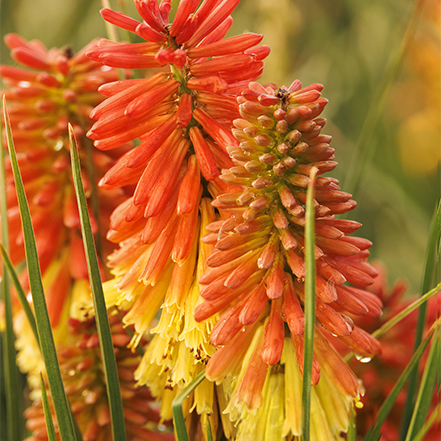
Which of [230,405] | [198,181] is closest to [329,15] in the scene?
[198,181]

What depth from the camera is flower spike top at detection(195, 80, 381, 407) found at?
1.64 feet

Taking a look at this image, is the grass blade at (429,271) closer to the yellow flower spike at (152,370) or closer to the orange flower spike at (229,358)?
the orange flower spike at (229,358)

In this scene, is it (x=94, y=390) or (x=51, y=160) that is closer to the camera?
(x=94, y=390)

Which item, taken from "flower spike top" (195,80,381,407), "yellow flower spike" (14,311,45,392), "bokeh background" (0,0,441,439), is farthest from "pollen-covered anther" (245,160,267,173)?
"bokeh background" (0,0,441,439)

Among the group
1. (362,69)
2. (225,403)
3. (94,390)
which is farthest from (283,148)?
(362,69)

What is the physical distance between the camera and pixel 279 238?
0.54m

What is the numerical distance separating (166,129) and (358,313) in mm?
315

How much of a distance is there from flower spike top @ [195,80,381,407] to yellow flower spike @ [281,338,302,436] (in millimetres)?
35

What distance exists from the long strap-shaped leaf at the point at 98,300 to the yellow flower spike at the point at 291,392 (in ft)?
0.63

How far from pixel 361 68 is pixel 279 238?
1628 mm

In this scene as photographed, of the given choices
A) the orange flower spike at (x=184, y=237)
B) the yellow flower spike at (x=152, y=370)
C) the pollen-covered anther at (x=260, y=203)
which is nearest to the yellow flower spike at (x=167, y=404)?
the yellow flower spike at (x=152, y=370)

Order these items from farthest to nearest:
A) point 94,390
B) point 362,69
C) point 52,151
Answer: point 362,69, point 52,151, point 94,390

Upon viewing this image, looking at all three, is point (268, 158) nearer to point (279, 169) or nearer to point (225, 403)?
point (279, 169)

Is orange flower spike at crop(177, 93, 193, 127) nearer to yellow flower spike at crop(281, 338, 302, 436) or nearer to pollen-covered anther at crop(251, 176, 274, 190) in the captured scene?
pollen-covered anther at crop(251, 176, 274, 190)
